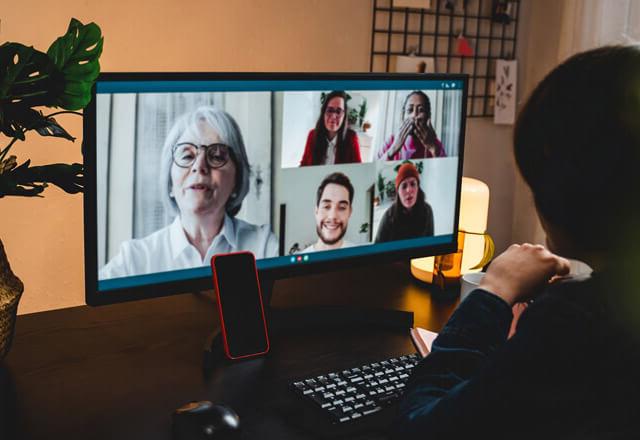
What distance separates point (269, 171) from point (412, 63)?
122 cm


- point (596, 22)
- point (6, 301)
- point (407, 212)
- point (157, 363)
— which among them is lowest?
point (157, 363)

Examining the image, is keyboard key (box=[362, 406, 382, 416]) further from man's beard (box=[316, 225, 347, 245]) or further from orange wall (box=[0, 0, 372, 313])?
orange wall (box=[0, 0, 372, 313])

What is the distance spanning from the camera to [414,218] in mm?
1325

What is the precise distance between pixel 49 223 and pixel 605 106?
154 cm

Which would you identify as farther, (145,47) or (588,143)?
(145,47)

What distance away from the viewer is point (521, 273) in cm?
94

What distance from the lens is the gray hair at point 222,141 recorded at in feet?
3.46

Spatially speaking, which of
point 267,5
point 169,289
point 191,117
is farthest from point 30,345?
point 267,5

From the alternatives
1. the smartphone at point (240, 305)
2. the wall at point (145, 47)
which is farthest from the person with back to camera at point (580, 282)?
the wall at point (145, 47)

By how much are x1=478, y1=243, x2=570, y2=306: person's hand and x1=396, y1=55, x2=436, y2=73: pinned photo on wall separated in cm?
134

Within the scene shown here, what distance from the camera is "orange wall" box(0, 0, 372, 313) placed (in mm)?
1780

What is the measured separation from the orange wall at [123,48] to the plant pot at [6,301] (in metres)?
0.83

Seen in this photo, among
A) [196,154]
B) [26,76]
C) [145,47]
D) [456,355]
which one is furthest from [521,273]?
[145,47]

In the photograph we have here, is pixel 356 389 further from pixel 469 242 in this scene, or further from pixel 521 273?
pixel 469 242
